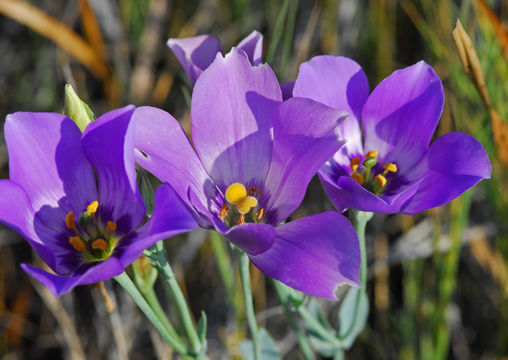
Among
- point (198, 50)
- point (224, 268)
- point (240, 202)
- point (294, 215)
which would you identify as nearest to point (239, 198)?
point (240, 202)

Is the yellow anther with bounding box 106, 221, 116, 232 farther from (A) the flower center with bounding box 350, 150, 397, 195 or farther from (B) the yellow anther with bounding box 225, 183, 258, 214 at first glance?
(A) the flower center with bounding box 350, 150, 397, 195

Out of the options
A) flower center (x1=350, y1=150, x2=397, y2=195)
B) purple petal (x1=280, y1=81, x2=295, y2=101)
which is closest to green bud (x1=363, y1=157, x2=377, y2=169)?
flower center (x1=350, y1=150, x2=397, y2=195)

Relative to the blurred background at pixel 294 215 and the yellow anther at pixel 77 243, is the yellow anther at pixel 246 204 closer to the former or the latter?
the yellow anther at pixel 77 243

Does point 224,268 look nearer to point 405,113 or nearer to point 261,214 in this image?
point 261,214

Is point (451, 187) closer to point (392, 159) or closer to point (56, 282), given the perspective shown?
point (392, 159)

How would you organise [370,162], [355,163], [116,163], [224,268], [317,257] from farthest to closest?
[224,268] → [355,163] → [370,162] → [116,163] → [317,257]

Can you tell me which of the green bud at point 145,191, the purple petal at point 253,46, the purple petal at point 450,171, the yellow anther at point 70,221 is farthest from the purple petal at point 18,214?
the purple petal at point 450,171
